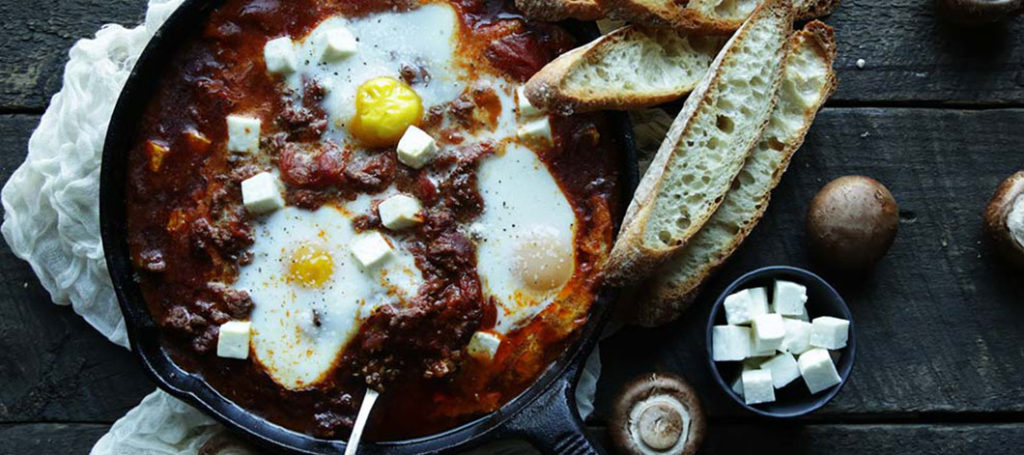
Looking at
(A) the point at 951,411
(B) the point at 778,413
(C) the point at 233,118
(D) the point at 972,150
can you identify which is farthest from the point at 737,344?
(C) the point at 233,118

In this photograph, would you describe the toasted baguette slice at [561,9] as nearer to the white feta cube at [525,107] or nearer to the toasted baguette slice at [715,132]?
the white feta cube at [525,107]

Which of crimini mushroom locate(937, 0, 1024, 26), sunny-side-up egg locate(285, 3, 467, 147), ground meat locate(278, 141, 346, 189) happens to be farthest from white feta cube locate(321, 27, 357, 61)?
crimini mushroom locate(937, 0, 1024, 26)

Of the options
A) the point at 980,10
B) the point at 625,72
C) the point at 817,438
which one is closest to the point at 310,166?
the point at 625,72

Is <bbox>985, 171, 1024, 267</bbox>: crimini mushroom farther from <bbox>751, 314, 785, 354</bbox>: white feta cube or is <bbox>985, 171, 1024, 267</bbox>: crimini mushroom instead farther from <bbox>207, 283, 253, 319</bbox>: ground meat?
<bbox>207, 283, 253, 319</bbox>: ground meat

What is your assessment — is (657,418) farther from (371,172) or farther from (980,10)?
(980,10)

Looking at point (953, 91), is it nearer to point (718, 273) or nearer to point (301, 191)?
point (718, 273)

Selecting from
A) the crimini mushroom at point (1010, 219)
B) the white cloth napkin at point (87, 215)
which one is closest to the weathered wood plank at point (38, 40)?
the white cloth napkin at point (87, 215)
